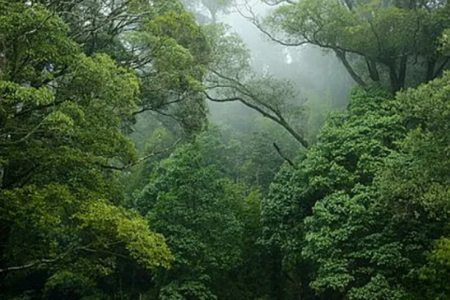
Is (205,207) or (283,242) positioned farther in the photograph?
(205,207)

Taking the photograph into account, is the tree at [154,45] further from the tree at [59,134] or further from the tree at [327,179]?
the tree at [327,179]

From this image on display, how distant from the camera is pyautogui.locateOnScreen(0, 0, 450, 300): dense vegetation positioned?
707 cm

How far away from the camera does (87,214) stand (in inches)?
271

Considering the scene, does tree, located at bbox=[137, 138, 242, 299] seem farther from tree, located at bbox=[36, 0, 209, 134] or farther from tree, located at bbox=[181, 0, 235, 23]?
tree, located at bbox=[181, 0, 235, 23]

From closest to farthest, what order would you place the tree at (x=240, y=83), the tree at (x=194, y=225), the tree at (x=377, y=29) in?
the tree at (x=377, y=29), the tree at (x=194, y=225), the tree at (x=240, y=83)

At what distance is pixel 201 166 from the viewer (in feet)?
48.1

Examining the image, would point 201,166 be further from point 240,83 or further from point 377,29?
point 377,29

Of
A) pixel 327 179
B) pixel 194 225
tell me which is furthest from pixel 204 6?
pixel 327 179

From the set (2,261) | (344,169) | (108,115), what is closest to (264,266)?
(344,169)

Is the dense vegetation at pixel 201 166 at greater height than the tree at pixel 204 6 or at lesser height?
lesser

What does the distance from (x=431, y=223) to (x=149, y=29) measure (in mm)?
6579

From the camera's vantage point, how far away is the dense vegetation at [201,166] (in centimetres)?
707

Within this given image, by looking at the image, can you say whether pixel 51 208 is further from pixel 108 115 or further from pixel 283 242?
pixel 283 242

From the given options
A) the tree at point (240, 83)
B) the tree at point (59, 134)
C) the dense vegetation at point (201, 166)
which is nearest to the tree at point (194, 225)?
the dense vegetation at point (201, 166)
